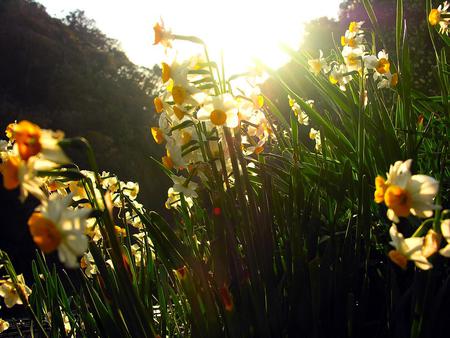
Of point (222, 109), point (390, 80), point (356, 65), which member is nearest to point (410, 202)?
point (222, 109)

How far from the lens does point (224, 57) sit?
3.20 ft

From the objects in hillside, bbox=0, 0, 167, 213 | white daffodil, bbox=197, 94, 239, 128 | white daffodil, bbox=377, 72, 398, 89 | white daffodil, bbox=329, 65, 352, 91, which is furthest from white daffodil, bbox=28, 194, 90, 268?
hillside, bbox=0, 0, 167, 213

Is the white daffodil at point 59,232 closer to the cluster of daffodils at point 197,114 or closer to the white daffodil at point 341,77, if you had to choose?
the cluster of daffodils at point 197,114

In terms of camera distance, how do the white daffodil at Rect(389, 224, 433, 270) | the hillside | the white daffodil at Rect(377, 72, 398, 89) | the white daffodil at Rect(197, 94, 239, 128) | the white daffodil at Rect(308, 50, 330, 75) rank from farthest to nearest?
the hillside → the white daffodil at Rect(308, 50, 330, 75) → the white daffodil at Rect(377, 72, 398, 89) → the white daffodil at Rect(197, 94, 239, 128) → the white daffodil at Rect(389, 224, 433, 270)

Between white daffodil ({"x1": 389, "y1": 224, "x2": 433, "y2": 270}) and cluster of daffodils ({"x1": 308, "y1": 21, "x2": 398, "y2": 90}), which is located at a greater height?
cluster of daffodils ({"x1": 308, "y1": 21, "x2": 398, "y2": 90})

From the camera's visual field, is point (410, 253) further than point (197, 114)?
No

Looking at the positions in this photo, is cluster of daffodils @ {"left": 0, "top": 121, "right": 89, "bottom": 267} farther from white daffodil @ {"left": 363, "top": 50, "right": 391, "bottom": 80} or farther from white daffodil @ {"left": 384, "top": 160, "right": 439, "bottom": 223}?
white daffodil @ {"left": 363, "top": 50, "right": 391, "bottom": 80}

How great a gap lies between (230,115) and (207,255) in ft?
2.18

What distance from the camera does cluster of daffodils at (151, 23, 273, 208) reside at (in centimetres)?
90

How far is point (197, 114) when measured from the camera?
92 centimetres

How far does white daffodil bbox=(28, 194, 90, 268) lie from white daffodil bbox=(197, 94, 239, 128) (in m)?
0.33

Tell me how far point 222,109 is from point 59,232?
375 mm

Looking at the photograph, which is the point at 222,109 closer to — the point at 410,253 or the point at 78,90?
the point at 410,253

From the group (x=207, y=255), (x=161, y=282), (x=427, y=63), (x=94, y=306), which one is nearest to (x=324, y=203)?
(x=207, y=255)
